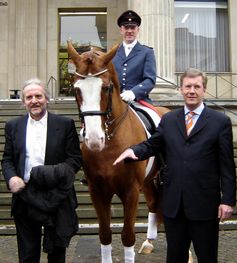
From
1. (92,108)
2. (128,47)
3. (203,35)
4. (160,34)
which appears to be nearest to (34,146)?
(92,108)

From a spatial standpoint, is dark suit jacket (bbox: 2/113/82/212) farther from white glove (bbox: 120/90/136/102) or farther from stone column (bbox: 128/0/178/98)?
stone column (bbox: 128/0/178/98)

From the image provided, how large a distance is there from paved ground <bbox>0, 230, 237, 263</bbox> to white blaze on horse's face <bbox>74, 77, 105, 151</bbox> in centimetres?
259

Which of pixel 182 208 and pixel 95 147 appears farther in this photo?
pixel 95 147

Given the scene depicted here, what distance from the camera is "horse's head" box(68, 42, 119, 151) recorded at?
4176 mm

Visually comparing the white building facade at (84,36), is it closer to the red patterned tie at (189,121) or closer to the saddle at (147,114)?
the saddle at (147,114)

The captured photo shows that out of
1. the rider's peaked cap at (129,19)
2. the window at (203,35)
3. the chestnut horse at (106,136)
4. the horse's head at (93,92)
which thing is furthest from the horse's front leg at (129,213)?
the window at (203,35)

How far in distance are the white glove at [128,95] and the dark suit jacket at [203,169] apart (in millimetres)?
1601

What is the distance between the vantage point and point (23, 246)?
4355mm

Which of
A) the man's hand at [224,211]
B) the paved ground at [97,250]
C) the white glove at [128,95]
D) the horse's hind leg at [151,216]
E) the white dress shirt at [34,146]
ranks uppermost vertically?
the white glove at [128,95]

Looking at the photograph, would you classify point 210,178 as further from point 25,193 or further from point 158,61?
point 158,61

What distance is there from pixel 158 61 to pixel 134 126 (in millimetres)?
9368

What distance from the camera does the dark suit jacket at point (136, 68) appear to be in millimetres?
5824

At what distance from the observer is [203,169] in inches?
149

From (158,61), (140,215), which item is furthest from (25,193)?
(158,61)
